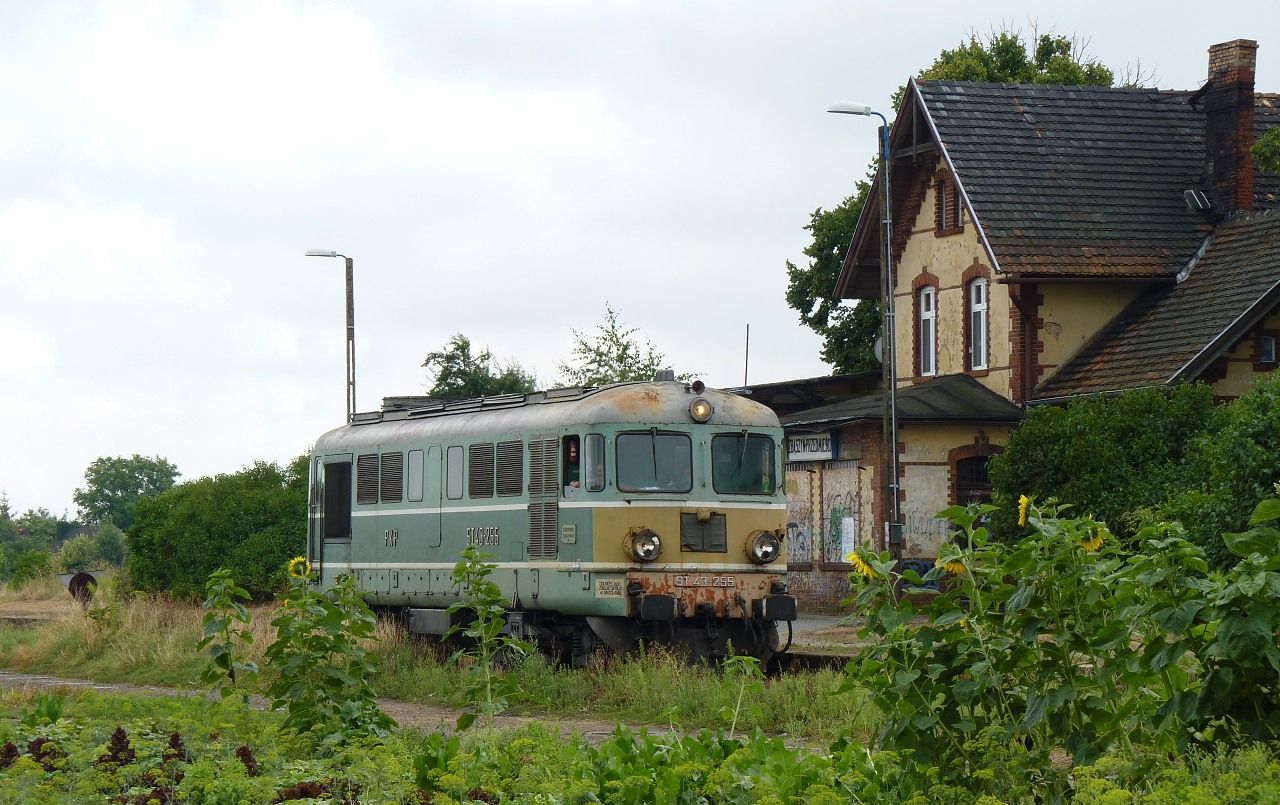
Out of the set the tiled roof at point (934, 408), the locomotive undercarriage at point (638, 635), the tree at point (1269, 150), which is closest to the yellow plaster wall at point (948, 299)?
the tiled roof at point (934, 408)

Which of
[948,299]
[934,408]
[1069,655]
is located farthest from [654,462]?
[948,299]

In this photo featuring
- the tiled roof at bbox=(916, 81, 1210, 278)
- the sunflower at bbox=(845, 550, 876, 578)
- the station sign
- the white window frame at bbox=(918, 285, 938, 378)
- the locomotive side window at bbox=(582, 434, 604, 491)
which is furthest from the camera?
the white window frame at bbox=(918, 285, 938, 378)

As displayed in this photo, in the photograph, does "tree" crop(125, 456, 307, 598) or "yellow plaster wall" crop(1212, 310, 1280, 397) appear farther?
"tree" crop(125, 456, 307, 598)

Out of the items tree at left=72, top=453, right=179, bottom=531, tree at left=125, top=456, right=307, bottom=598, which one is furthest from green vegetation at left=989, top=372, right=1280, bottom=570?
tree at left=72, top=453, right=179, bottom=531

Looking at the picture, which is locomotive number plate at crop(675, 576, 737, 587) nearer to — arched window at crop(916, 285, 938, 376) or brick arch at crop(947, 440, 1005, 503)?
brick arch at crop(947, 440, 1005, 503)

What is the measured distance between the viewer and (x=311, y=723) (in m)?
11.7

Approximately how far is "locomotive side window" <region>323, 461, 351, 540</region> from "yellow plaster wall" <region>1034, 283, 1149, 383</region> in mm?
13258

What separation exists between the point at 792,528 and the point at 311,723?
24.4 meters

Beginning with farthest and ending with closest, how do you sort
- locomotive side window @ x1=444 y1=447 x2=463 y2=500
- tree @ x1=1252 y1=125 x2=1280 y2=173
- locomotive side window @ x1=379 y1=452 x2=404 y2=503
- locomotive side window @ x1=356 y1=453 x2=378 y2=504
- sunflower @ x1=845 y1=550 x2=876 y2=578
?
tree @ x1=1252 y1=125 x2=1280 y2=173, locomotive side window @ x1=356 y1=453 x2=378 y2=504, locomotive side window @ x1=379 y1=452 x2=404 y2=503, locomotive side window @ x1=444 y1=447 x2=463 y2=500, sunflower @ x1=845 y1=550 x2=876 y2=578

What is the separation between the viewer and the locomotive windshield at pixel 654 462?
20156 millimetres

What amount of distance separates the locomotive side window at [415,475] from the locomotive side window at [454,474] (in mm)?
796

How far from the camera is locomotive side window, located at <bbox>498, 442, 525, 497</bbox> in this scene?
21156 millimetres

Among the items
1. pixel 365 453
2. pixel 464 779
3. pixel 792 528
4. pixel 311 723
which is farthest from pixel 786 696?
pixel 792 528

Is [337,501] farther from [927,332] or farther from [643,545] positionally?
[927,332]
